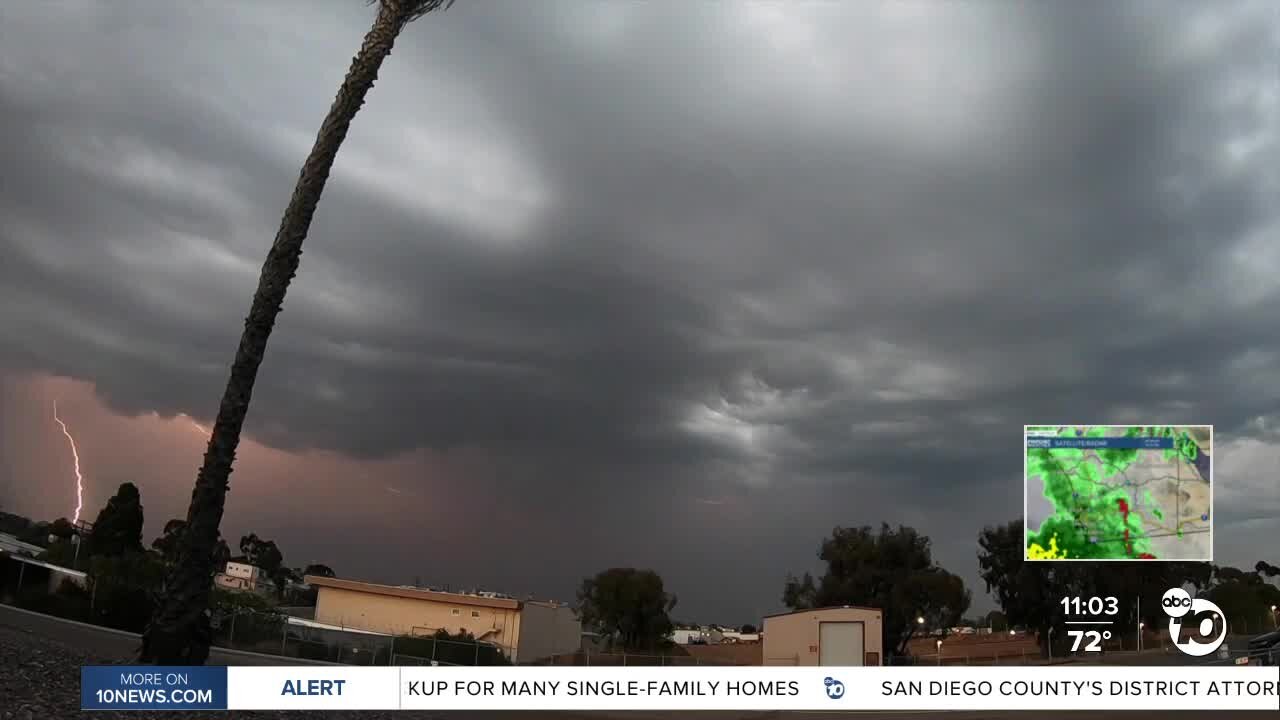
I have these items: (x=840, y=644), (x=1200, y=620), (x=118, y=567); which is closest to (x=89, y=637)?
(x=118, y=567)

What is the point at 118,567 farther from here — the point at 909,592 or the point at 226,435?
the point at 909,592

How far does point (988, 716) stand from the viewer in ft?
60.5

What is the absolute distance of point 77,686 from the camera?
40.1 feet

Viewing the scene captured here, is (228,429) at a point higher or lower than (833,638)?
higher

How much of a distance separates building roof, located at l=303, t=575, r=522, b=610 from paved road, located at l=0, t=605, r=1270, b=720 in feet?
71.2

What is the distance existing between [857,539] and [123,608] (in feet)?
161

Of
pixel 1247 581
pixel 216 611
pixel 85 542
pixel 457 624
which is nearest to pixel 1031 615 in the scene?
pixel 1247 581

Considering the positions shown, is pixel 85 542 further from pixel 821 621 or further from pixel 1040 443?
pixel 1040 443

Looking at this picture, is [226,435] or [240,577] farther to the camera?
[240,577]

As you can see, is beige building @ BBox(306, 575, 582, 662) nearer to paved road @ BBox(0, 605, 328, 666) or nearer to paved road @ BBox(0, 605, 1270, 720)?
paved road @ BBox(0, 605, 328, 666)

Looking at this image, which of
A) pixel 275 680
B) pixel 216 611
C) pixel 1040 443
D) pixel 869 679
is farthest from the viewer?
pixel 216 611

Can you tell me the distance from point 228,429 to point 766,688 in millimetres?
9707

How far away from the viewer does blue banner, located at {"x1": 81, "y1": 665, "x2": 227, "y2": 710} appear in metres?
11.8

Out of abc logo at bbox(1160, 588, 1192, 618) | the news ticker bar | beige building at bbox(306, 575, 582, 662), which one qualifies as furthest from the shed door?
the news ticker bar
